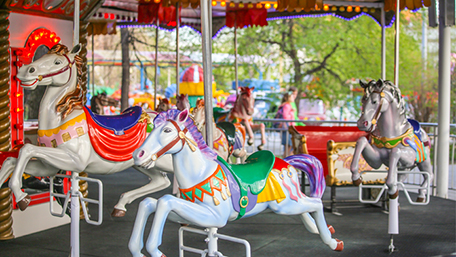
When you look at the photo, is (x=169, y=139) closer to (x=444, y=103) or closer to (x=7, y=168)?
(x=7, y=168)

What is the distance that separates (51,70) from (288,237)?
2711 mm

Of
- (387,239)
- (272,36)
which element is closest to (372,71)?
(272,36)

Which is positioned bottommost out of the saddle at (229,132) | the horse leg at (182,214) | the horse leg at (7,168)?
the horse leg at (182,214)

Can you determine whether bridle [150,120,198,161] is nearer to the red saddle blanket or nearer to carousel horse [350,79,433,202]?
the red saddle blanket

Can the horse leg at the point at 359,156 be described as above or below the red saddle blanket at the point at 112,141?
below

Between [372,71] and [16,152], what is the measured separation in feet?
35.6

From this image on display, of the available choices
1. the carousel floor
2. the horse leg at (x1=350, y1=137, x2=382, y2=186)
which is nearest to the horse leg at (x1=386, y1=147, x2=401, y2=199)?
the horse leg at (x1=350, y1=137, x2=382, y2=186)

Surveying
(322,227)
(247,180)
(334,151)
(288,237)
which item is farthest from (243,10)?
(247,180)

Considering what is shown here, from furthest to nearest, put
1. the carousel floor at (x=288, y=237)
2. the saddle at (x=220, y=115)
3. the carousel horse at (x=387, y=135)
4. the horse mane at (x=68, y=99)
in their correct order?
the saddle at (x=220, y=115) → the carousel floor at (x=288, y=237) → the carousel horse at (x=387, y=135) → the horse mane at (x=68, y=99)

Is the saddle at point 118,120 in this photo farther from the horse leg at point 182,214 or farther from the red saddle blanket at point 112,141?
the horse leg at point 182,214

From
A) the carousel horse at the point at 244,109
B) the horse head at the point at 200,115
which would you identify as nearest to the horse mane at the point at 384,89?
the horse head at the point at 200,115

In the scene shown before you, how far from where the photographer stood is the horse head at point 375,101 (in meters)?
3.82

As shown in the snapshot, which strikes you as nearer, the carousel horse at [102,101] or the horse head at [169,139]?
the horse head at [169,139]

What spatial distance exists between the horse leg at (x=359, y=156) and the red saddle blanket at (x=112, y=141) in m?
1.75
